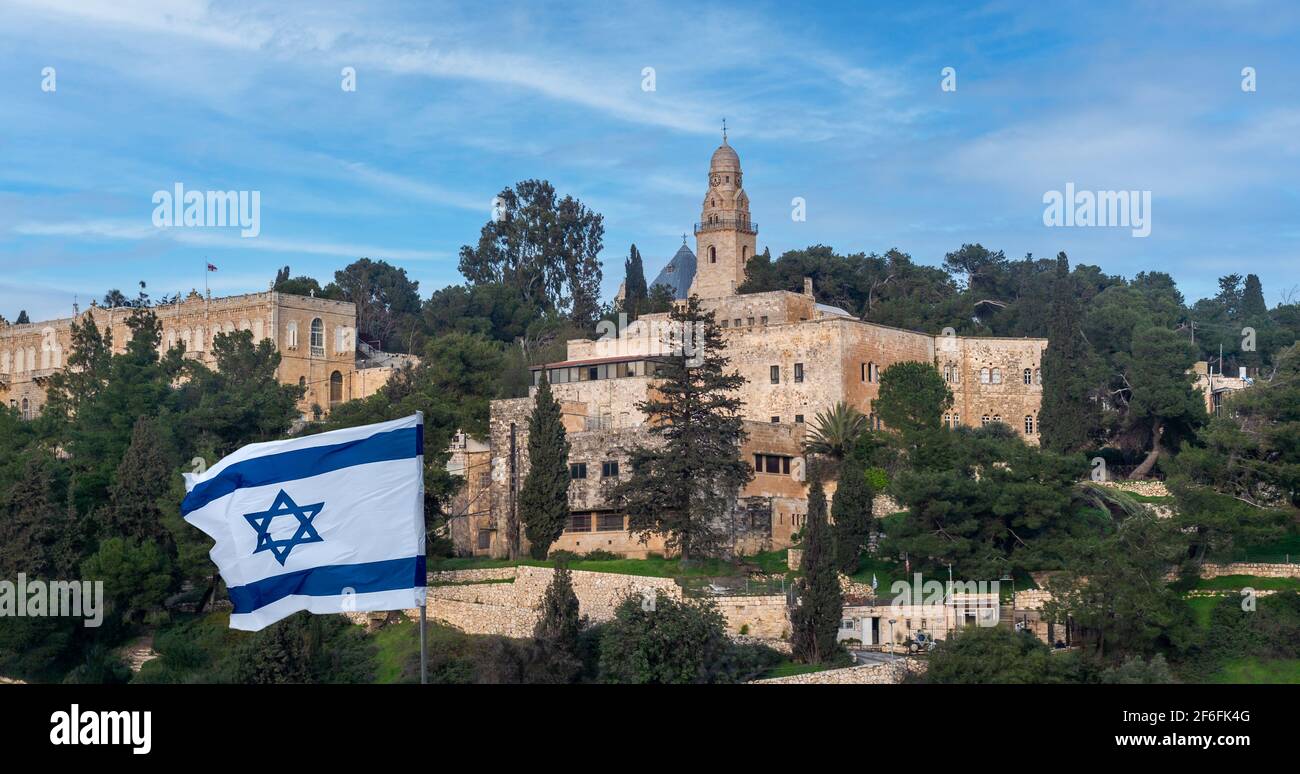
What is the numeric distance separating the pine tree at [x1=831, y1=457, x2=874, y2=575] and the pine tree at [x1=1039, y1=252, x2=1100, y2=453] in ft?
35.9

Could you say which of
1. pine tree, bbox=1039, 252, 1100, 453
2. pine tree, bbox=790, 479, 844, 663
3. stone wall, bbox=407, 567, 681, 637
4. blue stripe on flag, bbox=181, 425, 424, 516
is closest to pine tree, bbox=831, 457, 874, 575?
pine tree, bbox=790, 479, 844, 663

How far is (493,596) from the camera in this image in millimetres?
42781

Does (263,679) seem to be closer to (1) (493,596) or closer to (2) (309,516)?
(1) (493,596)

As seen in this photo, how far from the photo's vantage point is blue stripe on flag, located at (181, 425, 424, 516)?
1739 centimetres

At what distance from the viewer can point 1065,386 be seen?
5409cm

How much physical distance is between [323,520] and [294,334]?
62.9 meters

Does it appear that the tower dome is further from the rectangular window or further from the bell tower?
the rectangular window

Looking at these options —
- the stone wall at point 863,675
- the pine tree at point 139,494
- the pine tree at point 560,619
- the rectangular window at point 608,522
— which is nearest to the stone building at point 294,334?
the pine tree at point 139,494

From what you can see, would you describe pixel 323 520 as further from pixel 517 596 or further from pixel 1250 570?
pixel 1250 570

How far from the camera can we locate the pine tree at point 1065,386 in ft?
174

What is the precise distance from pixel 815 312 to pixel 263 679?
1174 inches

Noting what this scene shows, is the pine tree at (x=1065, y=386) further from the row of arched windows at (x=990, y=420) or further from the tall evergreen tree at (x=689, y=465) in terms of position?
the tall evergreen tree at (x=689, y=465)

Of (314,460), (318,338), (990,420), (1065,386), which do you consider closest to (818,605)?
(1065,386)
